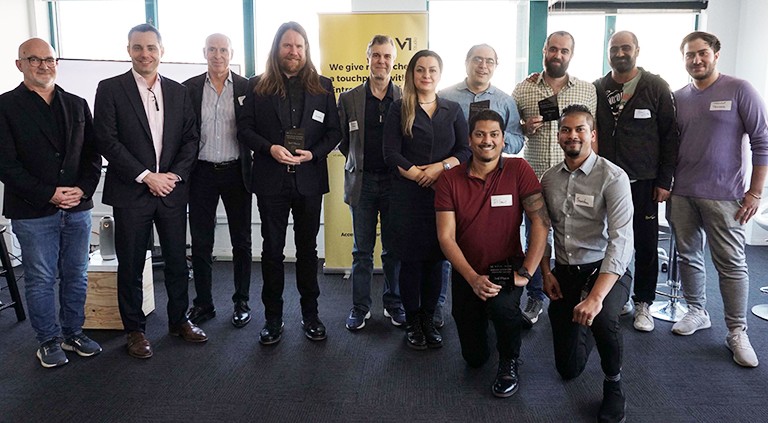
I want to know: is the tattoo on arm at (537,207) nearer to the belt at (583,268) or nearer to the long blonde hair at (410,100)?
the belt at (583,268)

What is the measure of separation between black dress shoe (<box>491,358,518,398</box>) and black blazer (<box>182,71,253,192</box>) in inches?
66.8

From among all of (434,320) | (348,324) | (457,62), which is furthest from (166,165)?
(457,62)

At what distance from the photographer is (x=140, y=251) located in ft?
9.45

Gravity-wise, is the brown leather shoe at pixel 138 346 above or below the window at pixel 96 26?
below

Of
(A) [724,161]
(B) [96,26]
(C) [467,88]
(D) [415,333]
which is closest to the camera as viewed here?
(A) [724,161]

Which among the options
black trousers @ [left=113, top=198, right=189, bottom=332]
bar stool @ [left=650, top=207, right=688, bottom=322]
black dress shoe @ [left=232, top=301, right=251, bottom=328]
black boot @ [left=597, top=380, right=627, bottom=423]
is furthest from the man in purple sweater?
black trousers @ [left=113, top=198, right=189, bottom=332]

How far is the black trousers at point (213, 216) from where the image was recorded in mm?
3170

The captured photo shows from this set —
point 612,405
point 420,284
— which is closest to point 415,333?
point 420,284

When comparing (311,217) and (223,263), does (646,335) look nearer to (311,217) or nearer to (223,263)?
(311,217)

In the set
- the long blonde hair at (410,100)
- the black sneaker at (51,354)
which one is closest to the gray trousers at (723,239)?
the long blonde hair at (410,100)

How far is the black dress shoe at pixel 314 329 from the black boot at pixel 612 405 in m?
1.48

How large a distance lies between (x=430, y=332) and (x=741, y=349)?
154cm

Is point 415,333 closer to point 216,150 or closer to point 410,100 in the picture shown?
point 410,100

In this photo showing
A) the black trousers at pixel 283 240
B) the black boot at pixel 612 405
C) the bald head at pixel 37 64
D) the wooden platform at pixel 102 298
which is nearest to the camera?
the black boot at pixel 612 405
